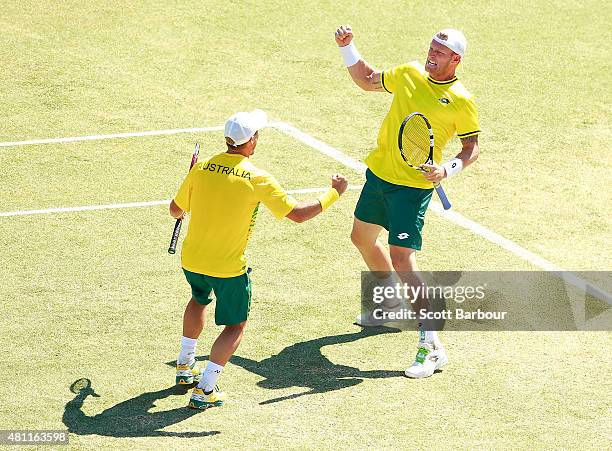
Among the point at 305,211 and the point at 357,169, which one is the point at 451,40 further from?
the point at 357,169

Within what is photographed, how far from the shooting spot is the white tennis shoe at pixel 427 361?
37.6ft

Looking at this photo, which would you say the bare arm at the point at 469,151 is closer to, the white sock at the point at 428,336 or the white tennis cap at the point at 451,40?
the white tennis cap at the point at 451,40

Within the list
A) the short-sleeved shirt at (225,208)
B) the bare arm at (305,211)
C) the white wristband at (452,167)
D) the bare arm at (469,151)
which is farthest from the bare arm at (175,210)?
the bare arm at (469,151)

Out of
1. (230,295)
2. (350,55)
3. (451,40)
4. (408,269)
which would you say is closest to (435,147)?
(451,40)

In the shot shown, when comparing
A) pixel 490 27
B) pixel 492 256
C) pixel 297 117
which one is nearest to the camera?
pixel 492 256

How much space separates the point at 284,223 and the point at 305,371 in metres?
3.43

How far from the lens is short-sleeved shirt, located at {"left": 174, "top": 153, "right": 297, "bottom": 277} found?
1062 cm

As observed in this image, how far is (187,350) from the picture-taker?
36.4 ft

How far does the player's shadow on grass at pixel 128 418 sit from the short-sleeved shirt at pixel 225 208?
1264mm

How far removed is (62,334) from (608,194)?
7341 millimetres

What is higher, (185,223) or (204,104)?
(204,104)

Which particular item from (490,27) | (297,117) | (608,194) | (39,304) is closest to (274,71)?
(297,117)

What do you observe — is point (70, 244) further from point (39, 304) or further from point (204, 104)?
point (204, 104)

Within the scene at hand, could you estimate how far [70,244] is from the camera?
1398 cm
